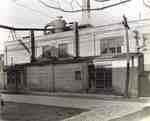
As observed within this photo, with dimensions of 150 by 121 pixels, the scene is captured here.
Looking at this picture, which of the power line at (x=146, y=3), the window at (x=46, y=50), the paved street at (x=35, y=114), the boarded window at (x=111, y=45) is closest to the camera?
the paved street at (x=35, y=114)

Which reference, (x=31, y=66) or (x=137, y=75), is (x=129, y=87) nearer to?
(x=137, y=75)

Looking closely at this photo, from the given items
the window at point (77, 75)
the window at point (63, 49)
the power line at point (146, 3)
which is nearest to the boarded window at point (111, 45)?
the window at point (77, 75)

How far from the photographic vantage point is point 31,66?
1432 centimetres

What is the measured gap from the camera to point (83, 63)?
564 inches

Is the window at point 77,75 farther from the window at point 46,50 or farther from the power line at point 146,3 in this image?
the power line at point 146,3

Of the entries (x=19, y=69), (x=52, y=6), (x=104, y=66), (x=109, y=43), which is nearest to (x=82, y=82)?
(x=104, y=66)

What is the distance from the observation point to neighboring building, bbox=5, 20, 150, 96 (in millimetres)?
12672

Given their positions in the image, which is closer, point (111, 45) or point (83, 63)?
point (111, 45)

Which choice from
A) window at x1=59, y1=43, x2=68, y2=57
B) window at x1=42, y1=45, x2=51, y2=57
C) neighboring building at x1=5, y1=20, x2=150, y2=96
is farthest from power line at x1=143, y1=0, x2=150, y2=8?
window at x1=42, y1=45, x2=51, y2=57

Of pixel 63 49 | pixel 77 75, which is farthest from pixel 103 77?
pixel 63 49

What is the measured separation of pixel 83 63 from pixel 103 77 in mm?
1414

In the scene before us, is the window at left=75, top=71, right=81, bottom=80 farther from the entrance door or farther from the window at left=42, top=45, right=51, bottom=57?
the window at left=42, top=45, right=51, bottom=57

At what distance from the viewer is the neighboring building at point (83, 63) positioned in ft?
41.6

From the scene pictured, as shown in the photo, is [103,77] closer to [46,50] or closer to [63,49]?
[63,49]
